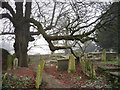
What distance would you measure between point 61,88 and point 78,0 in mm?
5440

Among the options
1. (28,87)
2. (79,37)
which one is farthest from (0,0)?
(79,37)

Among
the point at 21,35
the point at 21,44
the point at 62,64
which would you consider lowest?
the point at 62,64

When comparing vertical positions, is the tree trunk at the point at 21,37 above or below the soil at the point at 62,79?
above

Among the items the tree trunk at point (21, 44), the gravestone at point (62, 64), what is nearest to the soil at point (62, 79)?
the tree trunk at point (21, 44)

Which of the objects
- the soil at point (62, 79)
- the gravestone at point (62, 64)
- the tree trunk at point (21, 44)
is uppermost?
the tree trunk at point (21, 44)

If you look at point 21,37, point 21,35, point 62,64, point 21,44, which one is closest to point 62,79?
point 62,64

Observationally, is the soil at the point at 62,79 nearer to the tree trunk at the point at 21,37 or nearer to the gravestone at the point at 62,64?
the tree trunk at the point at 21,37

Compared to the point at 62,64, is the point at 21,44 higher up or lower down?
higher up

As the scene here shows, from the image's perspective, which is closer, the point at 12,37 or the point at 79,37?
the point at 79,37

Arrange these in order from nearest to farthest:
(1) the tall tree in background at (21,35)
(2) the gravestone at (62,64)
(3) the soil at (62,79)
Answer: (3) the soil at (62,79) < (1) the tall tree in background at (21,35) < (2) the gravestone at (62,64)

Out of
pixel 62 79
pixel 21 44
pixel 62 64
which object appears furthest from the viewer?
pixel 62 64

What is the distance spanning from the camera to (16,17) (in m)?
Answer: 7.46

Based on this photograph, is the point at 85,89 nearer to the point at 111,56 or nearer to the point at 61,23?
the point at 61,23

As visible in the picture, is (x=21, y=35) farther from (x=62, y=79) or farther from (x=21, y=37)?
(x=62, y=79)
